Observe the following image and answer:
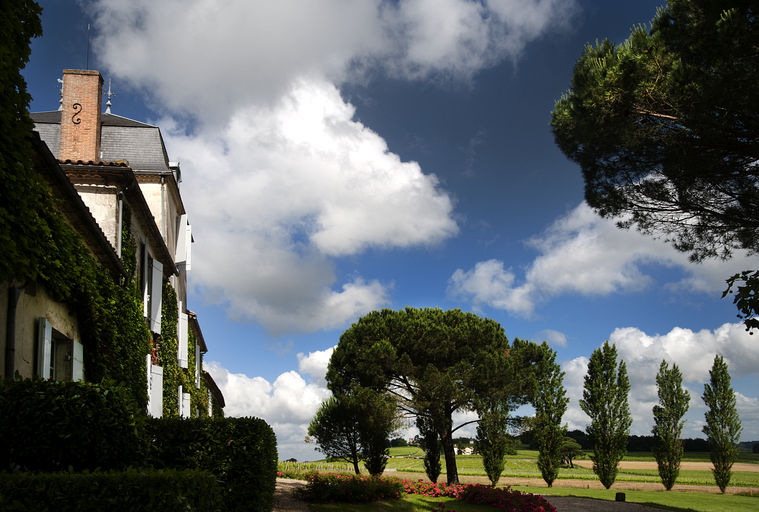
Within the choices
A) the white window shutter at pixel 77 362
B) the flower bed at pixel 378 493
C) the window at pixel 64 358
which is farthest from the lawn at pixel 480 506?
the window at pixel 64 358

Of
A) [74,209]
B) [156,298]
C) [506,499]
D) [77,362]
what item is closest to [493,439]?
[506,499]

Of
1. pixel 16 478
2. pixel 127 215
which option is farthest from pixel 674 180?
pixel 16 478

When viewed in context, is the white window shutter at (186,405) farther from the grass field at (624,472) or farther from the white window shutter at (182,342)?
the grass field at (624,472)

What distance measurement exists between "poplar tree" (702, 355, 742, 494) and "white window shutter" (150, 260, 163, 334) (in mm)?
37032

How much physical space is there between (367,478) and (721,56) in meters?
16.7

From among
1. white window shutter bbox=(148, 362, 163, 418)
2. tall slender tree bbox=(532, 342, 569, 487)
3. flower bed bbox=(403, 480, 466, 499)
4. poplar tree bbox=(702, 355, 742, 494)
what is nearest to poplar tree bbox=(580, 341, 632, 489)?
tall slender tree bbox=(532, 342, 569, 487)

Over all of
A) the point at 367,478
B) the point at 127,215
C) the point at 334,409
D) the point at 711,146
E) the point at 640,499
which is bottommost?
the point at 640,499

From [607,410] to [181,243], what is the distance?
2745 cm

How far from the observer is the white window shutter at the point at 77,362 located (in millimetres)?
8961

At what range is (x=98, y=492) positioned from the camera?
4387 millimetres

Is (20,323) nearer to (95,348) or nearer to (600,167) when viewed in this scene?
(95,348)

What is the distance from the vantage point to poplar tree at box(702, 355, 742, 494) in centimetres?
3647

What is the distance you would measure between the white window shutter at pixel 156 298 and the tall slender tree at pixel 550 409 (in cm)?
2428

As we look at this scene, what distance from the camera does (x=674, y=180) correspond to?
43.5 ft
